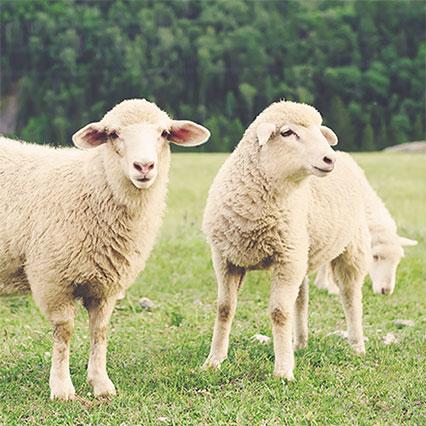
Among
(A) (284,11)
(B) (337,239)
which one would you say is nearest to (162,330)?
(B) (337,239)

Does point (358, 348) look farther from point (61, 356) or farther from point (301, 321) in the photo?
point (61, 356)

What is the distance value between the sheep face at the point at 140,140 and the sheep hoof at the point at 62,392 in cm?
133

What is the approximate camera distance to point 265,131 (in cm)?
573

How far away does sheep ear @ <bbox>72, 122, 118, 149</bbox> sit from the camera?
17.3ft

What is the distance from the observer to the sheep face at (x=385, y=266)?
30.0ft

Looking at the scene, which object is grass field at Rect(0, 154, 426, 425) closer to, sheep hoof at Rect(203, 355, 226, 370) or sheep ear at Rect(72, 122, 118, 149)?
sheep hoof at Rect(203, 355, 226, 370)

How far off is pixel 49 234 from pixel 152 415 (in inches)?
50.8

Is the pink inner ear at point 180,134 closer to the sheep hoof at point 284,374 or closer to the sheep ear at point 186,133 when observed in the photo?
the sheep ear at point 186,133

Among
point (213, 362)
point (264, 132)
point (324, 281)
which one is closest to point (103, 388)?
point (213, 362)

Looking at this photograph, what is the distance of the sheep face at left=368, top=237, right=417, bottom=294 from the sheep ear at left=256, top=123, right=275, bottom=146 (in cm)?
385

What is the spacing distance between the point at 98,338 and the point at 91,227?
72 cm

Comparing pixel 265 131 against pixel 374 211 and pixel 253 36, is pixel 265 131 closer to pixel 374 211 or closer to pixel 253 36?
pixel 374 211

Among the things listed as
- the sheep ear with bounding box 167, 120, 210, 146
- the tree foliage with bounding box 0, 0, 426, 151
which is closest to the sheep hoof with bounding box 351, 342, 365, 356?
the sheep ear with bounding box 167, 120, 210, 146

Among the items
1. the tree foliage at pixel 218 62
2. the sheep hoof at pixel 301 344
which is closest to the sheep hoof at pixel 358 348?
the sheep hoof at pixel 301 344
